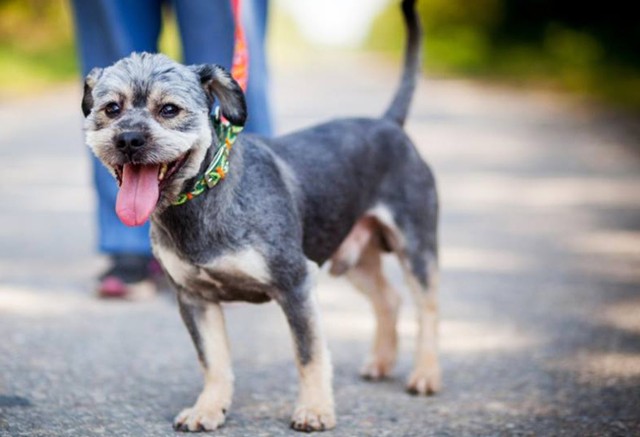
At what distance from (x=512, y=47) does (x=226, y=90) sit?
24.4m

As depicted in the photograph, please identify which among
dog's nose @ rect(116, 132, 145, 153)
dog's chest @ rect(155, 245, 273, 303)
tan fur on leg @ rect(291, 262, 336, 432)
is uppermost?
dog's nose @ rect(116, 132, 145, 153)

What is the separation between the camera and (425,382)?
4.01 metres

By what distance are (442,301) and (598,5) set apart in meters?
18.7

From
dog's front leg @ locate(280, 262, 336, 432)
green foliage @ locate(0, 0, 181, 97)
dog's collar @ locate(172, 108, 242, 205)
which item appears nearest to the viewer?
dog's collar @ locate(172, 108, 242, 205)

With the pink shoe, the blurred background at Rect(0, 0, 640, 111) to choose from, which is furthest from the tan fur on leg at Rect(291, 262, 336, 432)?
the blurred background at Rect(0, 0, 640, 111)

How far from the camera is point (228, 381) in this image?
3.60 meters

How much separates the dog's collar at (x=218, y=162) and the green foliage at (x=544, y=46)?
46.1 feet

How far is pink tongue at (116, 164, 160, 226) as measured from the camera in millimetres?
3182

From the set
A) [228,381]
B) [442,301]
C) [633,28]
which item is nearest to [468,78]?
[633,28]

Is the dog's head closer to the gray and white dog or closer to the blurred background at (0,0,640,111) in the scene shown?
the gray and white dog

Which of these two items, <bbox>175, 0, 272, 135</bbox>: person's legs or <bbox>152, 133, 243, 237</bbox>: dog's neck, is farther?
<bbox>175, 0, 272, 135</bbox>: person's legs

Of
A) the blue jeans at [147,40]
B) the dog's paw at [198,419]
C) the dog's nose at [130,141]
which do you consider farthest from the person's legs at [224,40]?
the dog's paw at [198,419]

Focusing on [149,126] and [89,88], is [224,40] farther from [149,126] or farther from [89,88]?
[149,126]

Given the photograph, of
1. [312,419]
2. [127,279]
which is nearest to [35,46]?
[127,279]
